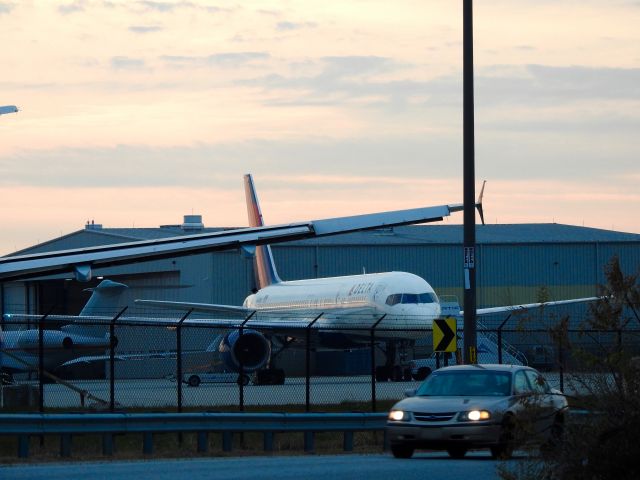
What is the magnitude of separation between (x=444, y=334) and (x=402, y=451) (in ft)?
20.9

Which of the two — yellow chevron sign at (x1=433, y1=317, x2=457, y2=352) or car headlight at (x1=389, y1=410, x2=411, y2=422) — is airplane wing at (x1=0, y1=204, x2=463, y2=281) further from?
car headlight at (x1=389, y1=410, x2=411, y2=422)

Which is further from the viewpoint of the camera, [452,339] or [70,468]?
[452,339]

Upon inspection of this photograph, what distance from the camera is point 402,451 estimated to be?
16672 mm

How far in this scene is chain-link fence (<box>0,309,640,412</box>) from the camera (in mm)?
25328

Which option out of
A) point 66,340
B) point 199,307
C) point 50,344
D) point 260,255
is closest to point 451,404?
point 66,340

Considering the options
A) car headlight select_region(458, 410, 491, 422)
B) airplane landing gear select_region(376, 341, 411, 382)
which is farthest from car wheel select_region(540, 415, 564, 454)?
airplane landing gear select_region(376, 341, 411, 382)

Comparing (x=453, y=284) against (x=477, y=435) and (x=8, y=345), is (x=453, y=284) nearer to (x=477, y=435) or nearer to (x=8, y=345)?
(x=8, y=345)

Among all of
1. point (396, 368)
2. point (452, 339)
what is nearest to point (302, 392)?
point (396, 368)

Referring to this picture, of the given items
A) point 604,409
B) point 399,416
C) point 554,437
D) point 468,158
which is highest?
point 468,158

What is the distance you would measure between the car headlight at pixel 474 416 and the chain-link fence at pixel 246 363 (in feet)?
21.1

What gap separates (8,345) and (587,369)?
31083mm

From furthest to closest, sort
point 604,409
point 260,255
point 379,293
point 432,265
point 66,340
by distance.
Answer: point 432,265
point 260,255
point 379,293
point 66,340
point 604,409

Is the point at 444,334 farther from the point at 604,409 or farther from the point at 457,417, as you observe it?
the point at 604,409

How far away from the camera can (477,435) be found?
52.0 feet
